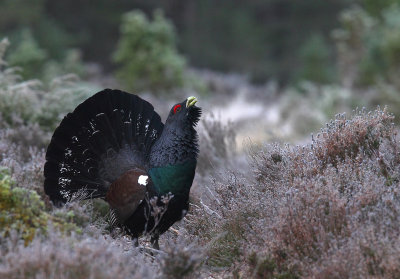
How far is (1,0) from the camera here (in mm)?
23188

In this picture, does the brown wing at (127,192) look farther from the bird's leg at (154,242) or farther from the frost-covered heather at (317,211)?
the frost-covered heather at (317,211)

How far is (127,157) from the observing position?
211 inches

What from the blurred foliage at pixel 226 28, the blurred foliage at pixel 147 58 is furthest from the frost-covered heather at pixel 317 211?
the blurred foliage at pixel 226 28

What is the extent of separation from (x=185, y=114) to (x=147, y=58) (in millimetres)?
11418

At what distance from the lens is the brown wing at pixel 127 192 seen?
4990mm

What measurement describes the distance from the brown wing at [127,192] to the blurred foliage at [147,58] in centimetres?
1106

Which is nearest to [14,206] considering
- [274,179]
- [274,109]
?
[274,179]

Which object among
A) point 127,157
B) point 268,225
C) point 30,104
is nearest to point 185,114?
point 127,157

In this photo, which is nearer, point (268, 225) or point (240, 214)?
point (268, 225)

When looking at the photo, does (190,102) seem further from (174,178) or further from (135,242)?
(135,242)

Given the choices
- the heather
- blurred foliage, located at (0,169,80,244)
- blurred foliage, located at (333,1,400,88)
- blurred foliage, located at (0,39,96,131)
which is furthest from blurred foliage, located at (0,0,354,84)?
blurred foliage, located at (0,169,80,244)

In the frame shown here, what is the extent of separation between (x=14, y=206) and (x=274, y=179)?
7.25ft

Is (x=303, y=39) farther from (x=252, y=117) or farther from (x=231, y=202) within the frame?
(x=231, y=202)

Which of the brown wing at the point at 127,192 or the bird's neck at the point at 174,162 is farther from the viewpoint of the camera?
the brown wing at the point at 127,192
